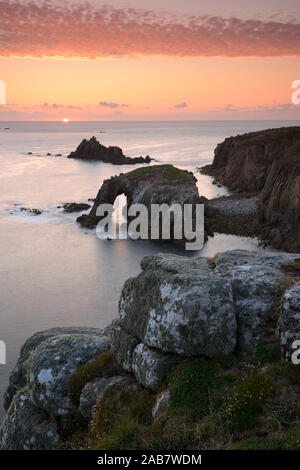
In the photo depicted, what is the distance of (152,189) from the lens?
218 ft

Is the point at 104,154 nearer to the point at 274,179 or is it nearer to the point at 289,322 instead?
the point at 274,179

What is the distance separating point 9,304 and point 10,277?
755cm

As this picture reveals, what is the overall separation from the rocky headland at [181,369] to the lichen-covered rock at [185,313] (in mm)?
39

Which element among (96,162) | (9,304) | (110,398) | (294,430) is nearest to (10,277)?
(9,304)

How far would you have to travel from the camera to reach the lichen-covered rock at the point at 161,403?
13968 millimetres

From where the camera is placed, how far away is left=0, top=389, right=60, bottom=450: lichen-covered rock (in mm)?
17141

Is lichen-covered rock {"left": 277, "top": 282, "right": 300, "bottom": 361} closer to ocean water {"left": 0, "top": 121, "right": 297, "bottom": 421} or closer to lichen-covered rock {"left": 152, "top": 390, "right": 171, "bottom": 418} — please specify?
lichen-covered rock {"left": 152, "top": 390, "right": 171, "bottom": 418}

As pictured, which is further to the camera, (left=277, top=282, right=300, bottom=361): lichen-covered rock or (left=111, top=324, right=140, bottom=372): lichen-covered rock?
(left=111, top=324, right=140, bottom=372): lichen-covered rock

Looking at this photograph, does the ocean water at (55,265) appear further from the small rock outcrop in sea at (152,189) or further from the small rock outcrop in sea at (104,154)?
the small rock outcrop in sea at (104,154)

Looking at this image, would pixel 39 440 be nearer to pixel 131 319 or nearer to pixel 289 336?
pixel 131 319

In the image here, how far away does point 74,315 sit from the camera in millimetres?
38781

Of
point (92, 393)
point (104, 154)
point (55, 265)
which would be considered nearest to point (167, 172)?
point (55, 265)

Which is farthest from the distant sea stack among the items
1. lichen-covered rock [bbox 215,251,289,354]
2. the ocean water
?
lichen-covered rock [bbox 215,251,289,354]

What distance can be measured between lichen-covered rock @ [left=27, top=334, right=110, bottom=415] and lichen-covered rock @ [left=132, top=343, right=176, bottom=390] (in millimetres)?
3477
